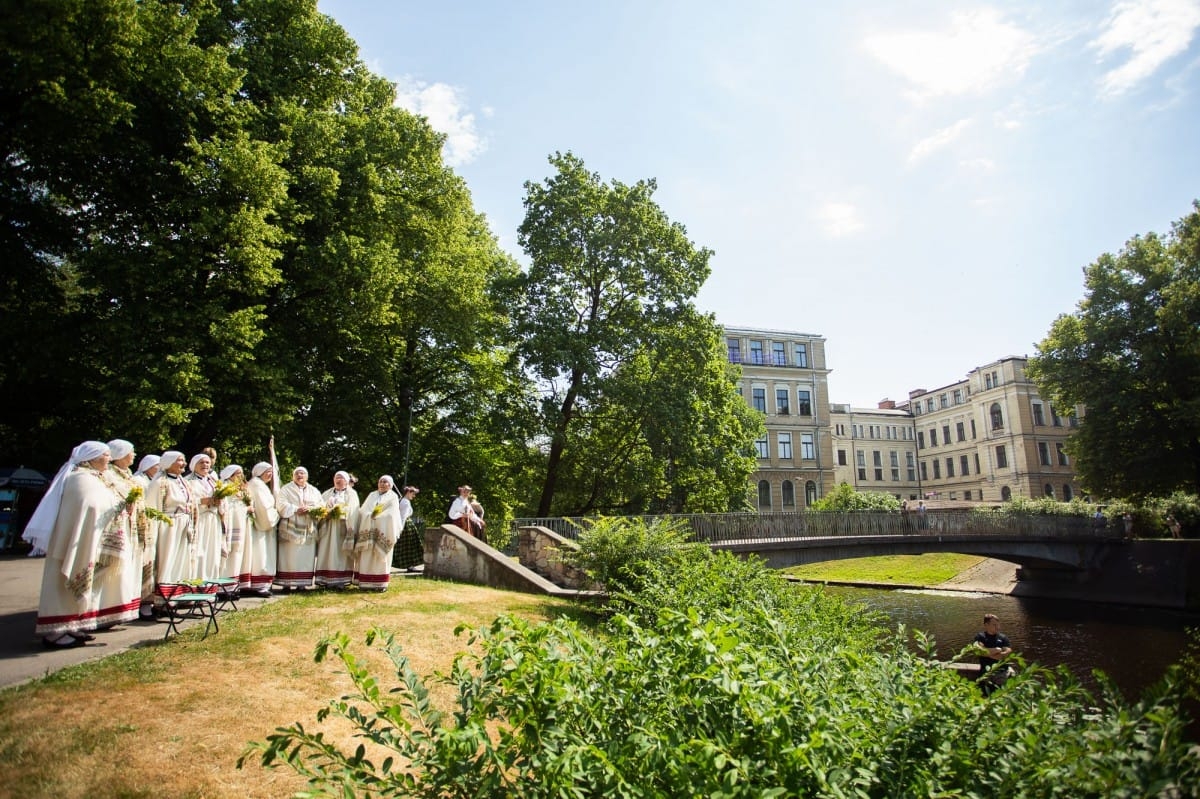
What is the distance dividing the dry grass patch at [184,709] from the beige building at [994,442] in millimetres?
68350

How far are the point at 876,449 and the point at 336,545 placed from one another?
7562 centimetres

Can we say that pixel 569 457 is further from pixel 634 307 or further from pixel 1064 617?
pixel 1064 617

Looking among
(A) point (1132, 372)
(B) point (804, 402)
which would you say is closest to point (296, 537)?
(A) point (1132, 372)

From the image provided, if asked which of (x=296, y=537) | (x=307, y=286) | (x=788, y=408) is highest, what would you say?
(x=788, y=408)

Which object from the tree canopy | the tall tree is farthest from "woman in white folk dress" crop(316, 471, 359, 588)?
the tall tree

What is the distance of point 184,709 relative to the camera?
5289 millimetres

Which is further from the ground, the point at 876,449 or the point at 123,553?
the point at 876,449

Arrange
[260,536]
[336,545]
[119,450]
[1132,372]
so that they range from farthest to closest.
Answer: [1132,372], [336,545], [260,536], [119,450]

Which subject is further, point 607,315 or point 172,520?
point 607,315

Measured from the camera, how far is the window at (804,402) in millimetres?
58531

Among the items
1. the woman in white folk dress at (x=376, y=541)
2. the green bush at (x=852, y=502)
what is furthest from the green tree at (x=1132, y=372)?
the woman in white folk dress at (x=376, y=541)

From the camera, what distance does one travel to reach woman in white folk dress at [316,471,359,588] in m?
11.4

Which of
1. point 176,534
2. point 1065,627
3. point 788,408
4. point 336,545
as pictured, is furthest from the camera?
point 788,408

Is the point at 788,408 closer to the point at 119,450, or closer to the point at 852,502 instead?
the point at 852,502
